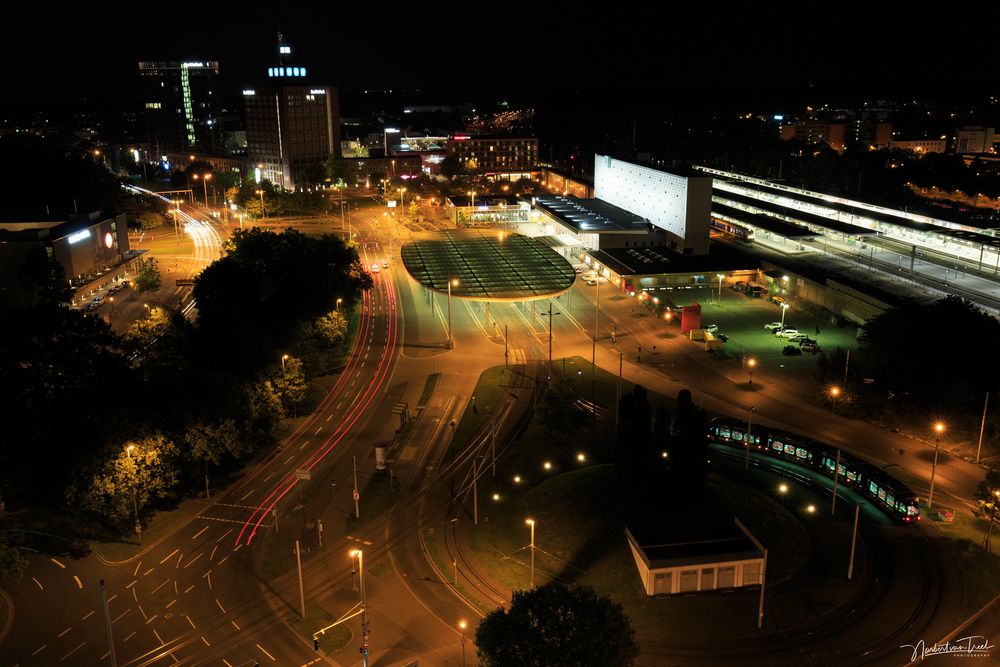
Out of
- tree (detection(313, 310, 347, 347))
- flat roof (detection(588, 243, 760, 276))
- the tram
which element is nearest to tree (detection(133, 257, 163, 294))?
tree (detection(313, 310, 347, 347))

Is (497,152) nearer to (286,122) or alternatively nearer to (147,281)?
(286,122)

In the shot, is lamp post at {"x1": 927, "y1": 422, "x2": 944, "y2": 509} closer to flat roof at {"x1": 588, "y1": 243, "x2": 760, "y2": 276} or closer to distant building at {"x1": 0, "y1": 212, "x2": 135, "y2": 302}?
flat roof at {"x1": 588, "y1": 243, "x2": 760, "y2": 276}

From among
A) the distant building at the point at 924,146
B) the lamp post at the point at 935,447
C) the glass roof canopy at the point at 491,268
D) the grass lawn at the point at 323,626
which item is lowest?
the grass lawn at the point at 323,626

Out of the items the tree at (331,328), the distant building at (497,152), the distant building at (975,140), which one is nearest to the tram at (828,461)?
the tree at (331,328)

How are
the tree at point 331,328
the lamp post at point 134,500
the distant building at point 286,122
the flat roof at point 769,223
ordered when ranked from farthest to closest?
the distant building at point 286,122 → the flat roof at point 769,223 → the tree at point 331,328 → the lamp post at point 134,500

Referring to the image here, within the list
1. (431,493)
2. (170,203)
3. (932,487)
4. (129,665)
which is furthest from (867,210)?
(170,203)

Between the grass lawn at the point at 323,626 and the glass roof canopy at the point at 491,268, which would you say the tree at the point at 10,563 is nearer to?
the grass lawn at the point at 323,626
